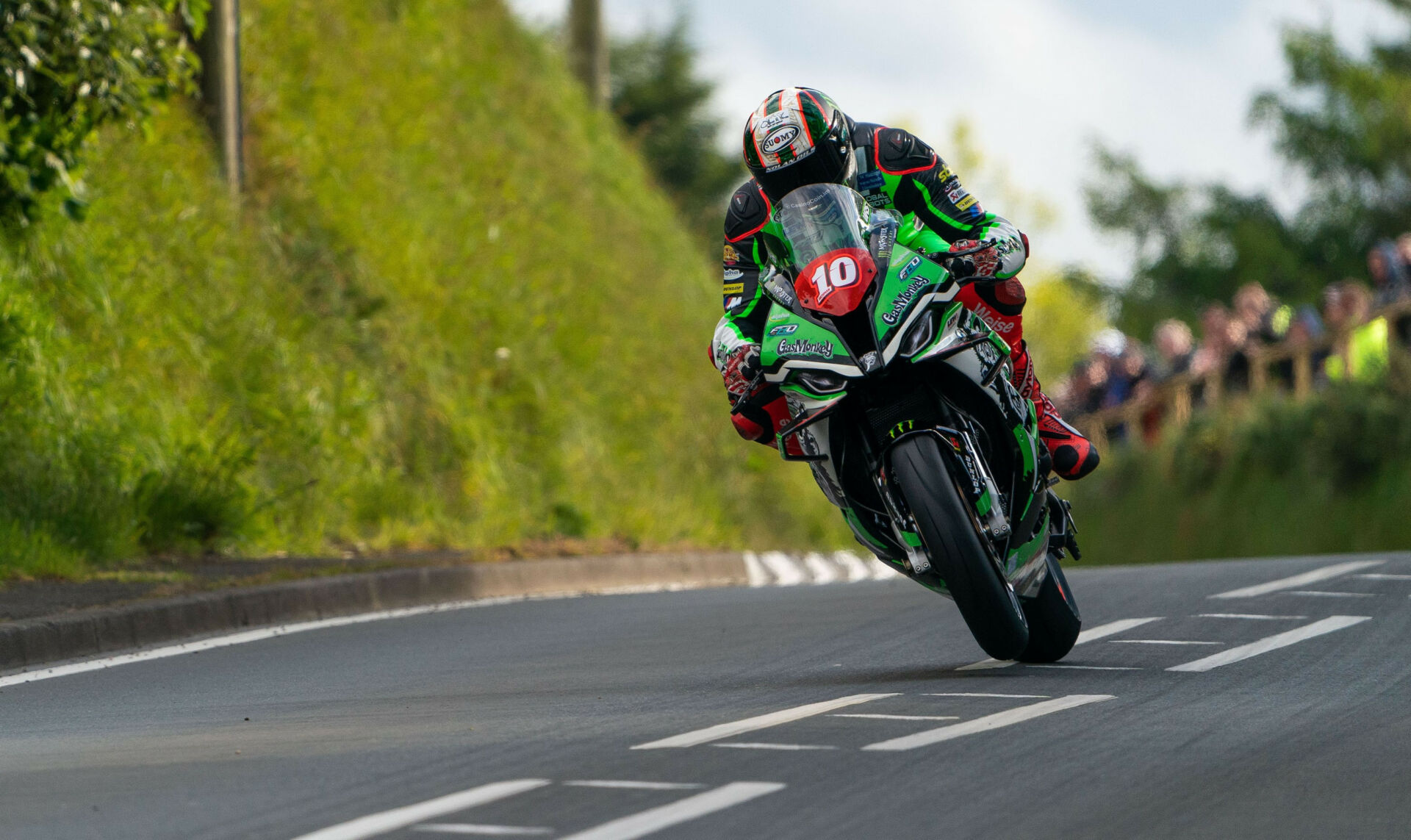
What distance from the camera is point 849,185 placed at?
8.03 meters

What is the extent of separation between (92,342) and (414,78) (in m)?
9.98

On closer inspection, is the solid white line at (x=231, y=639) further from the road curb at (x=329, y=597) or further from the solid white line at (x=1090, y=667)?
the solid white line at (x=1090, y=667)

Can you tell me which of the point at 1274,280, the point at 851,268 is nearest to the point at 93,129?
the point at 851,268

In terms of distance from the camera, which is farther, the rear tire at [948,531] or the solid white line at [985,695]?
the rear tire at [948,531]

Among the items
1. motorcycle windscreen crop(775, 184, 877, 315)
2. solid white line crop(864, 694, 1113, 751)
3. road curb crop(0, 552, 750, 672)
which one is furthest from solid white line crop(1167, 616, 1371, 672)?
road curb crop(0, 552, 750, 672)

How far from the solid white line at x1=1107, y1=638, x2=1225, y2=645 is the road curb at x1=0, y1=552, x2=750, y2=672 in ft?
15.5

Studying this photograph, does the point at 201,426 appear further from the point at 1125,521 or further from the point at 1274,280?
the point at 1274,280

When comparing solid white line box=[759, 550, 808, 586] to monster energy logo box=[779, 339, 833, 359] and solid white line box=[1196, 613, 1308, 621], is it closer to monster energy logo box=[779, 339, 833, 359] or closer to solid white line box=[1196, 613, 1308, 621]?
solid white line box=[1196, 613, 1308, 621]

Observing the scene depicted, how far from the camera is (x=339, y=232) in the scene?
19.4 m

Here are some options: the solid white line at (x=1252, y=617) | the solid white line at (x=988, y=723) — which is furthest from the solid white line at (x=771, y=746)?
the solid white line at (x=1252, y=617)

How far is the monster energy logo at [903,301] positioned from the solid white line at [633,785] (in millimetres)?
2460

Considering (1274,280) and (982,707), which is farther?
(1274,280)

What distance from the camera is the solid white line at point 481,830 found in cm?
498

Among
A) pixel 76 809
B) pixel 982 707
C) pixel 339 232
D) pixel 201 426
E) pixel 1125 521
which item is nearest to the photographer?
pixel 76 809
